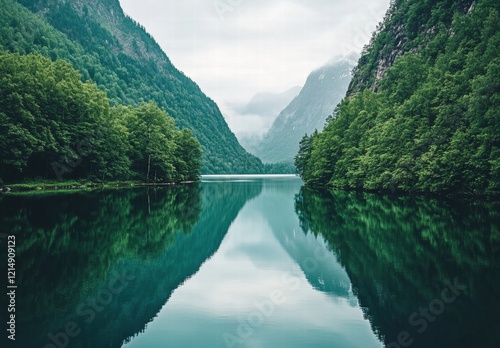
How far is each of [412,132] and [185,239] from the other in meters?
45.6

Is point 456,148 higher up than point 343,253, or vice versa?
point 456,148

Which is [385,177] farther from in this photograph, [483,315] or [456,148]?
[483,315]

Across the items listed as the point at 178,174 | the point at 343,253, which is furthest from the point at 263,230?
the point at 178,174

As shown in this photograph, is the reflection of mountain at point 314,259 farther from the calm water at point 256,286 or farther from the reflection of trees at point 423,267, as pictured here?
the reflection of trees at point 423,267

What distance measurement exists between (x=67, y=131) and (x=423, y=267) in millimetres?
65584

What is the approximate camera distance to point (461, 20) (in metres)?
67.9

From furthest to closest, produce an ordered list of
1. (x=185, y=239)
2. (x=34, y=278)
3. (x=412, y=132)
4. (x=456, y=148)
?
(x=412, y=132)
(x=456, y=148)
(x=185, y=239)
(x=34, y=278)

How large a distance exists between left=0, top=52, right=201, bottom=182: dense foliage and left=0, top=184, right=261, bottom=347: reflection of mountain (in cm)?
3117

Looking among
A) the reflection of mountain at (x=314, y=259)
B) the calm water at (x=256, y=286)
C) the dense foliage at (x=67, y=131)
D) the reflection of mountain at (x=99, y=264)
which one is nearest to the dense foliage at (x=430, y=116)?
the calm water at (x=256, y=286)

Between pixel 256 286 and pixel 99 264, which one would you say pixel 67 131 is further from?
pixel 256 286

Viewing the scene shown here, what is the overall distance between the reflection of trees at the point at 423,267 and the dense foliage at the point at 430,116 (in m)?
15.8

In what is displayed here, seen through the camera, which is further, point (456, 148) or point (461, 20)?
point (461, 20)

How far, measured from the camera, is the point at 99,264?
53.3 ft

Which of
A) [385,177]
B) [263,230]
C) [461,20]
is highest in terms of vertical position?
[461,20]
